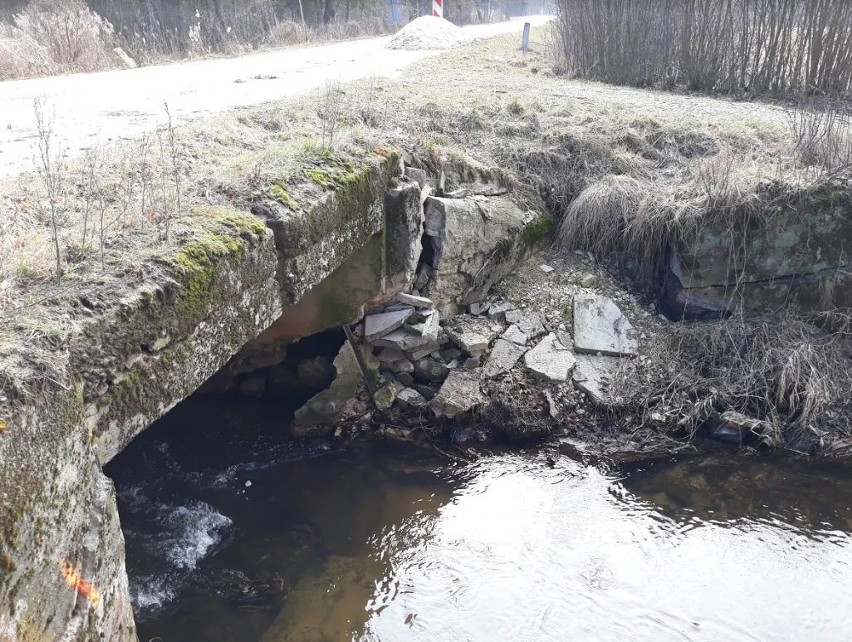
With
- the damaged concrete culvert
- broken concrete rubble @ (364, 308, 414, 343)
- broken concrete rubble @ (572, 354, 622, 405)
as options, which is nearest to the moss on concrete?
the damaged concrete culvert

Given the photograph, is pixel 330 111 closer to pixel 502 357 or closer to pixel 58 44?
pixel 502 357

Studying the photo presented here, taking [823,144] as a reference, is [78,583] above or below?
below

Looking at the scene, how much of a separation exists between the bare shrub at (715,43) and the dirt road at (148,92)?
302 cm

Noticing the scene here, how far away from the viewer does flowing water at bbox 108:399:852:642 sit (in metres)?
3.76

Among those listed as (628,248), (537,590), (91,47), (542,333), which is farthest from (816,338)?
(91,47)

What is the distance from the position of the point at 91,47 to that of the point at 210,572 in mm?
8898

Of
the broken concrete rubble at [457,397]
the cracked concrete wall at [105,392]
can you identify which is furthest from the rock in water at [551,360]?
the cracked concrete wall at [105,392]

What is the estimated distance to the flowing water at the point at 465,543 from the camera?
3762 millimetres

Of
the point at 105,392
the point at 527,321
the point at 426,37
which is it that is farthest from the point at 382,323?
the point at 426,37

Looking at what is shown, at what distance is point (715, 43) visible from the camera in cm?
927

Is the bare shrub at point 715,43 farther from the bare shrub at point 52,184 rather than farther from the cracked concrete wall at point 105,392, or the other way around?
the bare shrub at point 52,184

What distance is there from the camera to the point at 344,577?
405 cm

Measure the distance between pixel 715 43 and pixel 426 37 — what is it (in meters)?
6.66

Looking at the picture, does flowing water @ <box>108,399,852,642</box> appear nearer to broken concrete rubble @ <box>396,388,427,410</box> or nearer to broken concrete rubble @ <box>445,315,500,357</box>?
broken concrete rubble @ <box>396,388,427,410</box>
